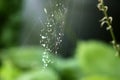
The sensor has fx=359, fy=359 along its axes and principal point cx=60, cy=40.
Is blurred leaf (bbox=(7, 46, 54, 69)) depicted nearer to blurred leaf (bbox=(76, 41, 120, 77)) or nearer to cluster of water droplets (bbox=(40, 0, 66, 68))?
blurred leaf (bbox=(76, 41, 120, 77))

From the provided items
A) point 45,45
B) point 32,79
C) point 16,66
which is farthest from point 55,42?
point 16,66

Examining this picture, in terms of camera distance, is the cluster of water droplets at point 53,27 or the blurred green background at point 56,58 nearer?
the cluster of water droplets at point 53,27

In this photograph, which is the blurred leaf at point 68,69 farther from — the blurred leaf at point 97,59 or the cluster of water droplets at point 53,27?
the cluster of water droplets at point 53,27

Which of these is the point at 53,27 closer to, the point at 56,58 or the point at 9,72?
the point at 56,58

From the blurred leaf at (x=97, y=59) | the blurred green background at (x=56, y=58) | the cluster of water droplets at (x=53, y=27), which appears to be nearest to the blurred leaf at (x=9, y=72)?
the blurred green background at (x=56, y=58)

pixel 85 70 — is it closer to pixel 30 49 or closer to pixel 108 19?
pixel 30 49

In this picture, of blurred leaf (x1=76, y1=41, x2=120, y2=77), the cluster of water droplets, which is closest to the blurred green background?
blurred leaf (x1=76, y1=41, x2=120, y2=77)
